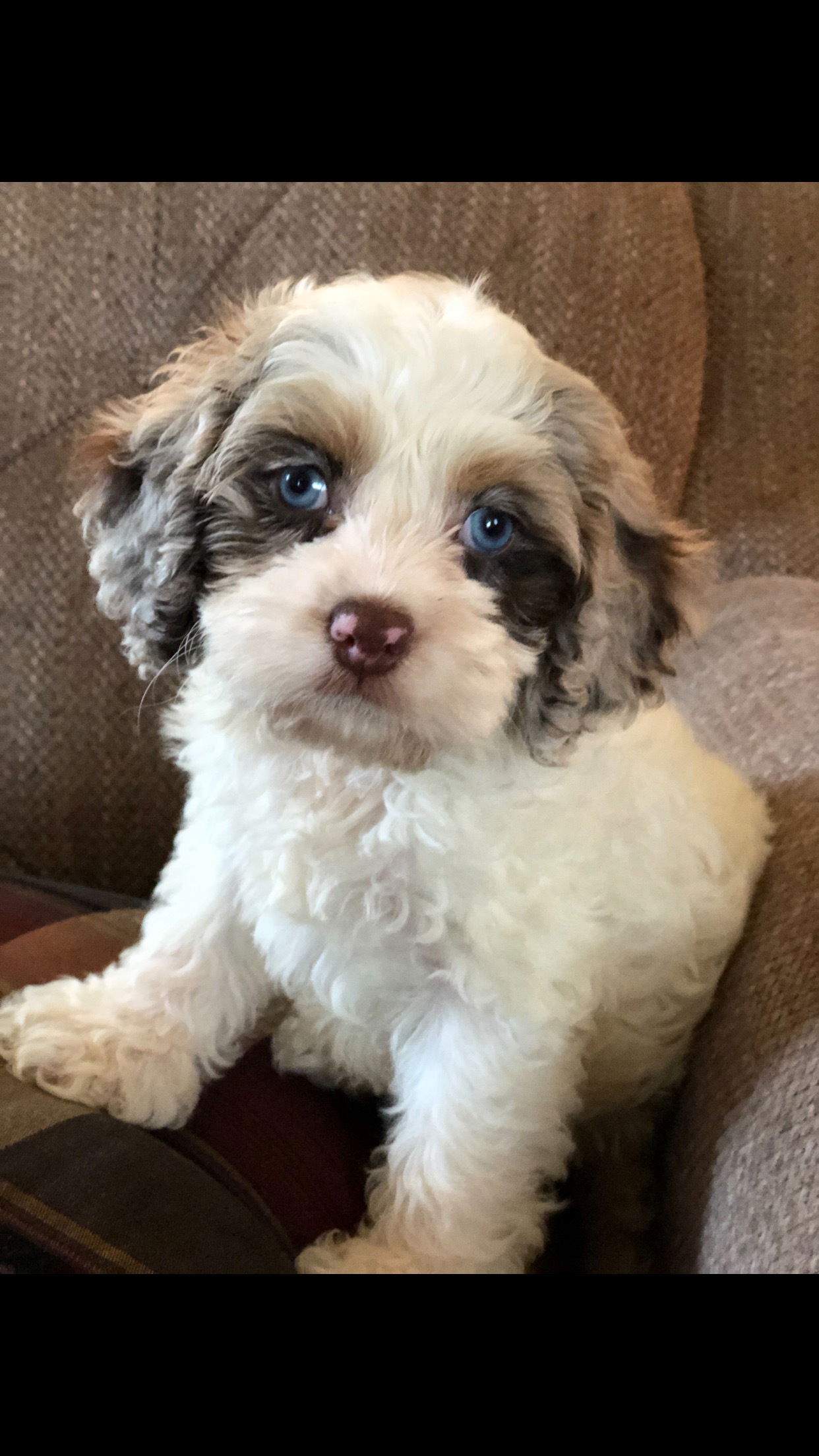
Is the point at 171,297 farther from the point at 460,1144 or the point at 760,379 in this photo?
the point at 460,1144

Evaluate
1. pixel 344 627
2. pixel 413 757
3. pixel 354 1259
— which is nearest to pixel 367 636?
pixel 344 627

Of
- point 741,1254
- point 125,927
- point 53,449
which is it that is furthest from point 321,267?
point 741,1254

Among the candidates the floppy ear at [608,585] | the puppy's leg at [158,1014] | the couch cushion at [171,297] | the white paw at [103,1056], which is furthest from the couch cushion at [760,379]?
the white paw at [103,1056]

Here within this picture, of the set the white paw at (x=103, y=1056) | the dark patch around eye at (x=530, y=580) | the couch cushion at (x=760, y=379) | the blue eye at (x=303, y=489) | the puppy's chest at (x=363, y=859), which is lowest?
the white paw at (x=103, y=1056)

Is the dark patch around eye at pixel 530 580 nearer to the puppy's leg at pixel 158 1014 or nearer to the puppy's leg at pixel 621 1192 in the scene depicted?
the puppy's leg at pixel 158 1014

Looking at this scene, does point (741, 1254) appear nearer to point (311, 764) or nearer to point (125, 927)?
point (311, 764)

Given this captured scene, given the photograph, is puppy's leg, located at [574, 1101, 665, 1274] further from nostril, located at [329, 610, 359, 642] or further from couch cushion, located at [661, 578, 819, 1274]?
nostril, located at [329, 610, 359, 642]
